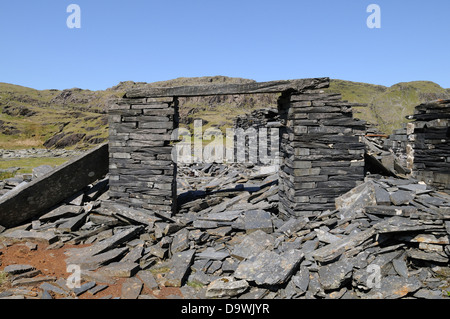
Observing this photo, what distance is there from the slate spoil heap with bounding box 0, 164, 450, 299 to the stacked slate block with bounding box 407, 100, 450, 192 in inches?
136

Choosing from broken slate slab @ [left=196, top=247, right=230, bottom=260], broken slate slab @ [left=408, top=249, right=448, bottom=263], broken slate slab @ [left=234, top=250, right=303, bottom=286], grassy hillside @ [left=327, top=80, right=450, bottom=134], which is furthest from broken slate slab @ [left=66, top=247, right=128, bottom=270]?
grassy hillside @ [left=327, top=80, right=450, bottom=134]

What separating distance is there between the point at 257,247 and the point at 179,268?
1.81 metres

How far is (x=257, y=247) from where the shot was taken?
6.47 metres

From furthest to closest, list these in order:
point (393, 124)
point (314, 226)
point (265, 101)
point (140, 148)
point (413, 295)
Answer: point (265, 101), point (393, 124), point (140, 148), point (314, 226), point (413, 295)

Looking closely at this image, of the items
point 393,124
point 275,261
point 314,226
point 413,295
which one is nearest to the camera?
point 413,295

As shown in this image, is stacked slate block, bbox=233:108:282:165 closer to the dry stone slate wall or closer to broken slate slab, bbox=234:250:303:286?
the dry stone slate wall

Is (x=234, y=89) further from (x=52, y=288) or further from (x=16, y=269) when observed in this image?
(x=16, y=269)

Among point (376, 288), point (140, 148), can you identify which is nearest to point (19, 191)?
point (140, 148)

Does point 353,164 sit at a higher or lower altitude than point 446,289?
higher

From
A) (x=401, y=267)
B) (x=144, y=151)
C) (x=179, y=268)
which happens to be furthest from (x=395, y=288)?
(x=144, y=151)

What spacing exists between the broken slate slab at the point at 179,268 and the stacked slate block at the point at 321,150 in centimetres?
297

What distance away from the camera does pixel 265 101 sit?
254 ft
